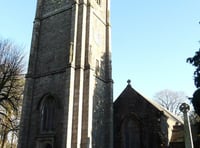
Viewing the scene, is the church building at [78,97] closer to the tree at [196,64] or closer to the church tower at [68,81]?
the church tower at [68,81]

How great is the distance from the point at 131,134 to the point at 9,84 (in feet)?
41.6

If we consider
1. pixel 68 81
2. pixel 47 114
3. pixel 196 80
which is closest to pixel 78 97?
pixel 68 81

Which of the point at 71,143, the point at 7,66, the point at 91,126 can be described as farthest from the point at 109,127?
the point at 7,66

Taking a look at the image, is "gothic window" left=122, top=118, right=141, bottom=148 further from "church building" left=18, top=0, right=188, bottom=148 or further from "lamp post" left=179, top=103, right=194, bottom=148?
"lamp post" left=179, top=103, right=194, bottom=148

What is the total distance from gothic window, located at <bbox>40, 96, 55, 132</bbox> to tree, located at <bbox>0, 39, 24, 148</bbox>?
4729 mm

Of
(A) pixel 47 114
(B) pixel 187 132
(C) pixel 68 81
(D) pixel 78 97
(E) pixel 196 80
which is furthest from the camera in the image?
(A) pixel 47 114

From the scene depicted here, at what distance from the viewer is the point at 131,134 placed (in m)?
22.9

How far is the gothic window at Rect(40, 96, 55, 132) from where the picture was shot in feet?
69.3

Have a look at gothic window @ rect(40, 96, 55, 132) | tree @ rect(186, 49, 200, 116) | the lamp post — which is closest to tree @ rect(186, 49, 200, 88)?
tree @ rect(186, 49, 200, 116)

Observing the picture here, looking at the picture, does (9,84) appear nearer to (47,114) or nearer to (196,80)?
(47,114)

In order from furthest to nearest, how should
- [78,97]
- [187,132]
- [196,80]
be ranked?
→ [78,97]
[196,80]
[187,132]

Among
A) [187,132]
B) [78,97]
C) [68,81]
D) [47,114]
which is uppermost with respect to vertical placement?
[68,81]

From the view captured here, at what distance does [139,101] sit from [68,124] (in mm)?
7496

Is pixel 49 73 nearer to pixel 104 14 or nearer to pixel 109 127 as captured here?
pixel 109 127
